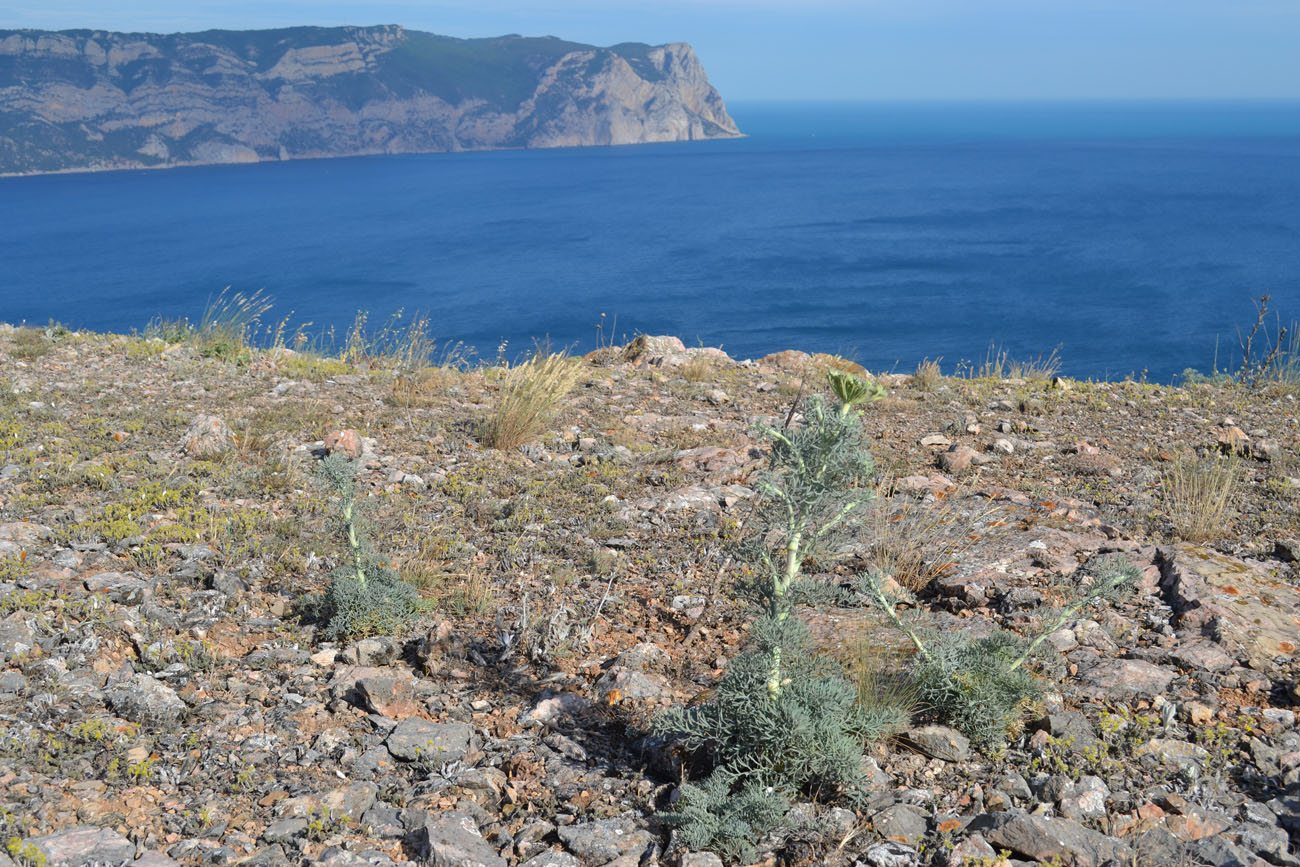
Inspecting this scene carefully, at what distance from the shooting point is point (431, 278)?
52.9 meters

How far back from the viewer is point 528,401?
7047mm

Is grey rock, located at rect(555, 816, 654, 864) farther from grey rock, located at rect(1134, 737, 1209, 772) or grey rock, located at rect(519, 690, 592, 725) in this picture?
grey rock, located at rect(1134, 737, 1209, 772)

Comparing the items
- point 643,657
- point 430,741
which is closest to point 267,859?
point 430,741

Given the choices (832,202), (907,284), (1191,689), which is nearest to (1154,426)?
(1191,689)

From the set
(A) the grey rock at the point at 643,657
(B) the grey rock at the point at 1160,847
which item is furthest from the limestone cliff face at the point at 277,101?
(B) the grey rock at the point at 1160,847

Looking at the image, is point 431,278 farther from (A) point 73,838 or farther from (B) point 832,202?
(A) point 73,838

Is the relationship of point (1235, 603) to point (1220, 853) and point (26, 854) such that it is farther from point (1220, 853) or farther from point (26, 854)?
point (26, 854)

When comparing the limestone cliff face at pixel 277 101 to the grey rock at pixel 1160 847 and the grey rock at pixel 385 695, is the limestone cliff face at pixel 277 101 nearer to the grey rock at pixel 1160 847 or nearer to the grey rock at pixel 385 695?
the grey rock at pixel 385 695

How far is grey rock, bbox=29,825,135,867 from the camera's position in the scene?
2.31m

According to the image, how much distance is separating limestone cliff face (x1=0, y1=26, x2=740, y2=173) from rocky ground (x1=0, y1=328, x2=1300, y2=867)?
6235 inches

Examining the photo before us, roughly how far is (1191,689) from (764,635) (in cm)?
196

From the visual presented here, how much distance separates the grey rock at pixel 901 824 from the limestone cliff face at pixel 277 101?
162657 mm

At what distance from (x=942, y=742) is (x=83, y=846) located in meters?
2.75

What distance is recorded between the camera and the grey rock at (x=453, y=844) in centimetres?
247
